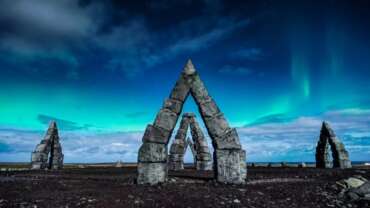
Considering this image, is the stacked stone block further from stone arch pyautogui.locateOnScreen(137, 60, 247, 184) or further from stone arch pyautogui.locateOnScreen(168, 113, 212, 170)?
stone arch pyautogui.locateOnScreen(137, 60, 247, 184)

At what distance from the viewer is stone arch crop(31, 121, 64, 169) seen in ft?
93.8

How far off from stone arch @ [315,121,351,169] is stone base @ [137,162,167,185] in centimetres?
1937

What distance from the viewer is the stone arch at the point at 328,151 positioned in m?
25.9

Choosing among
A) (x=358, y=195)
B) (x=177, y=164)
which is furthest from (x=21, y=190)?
(x=177, y=164)

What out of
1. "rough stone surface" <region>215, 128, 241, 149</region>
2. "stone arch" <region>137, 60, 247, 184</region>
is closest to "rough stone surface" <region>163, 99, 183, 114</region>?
"stone arch" <region>137, 60, 247, 184</region>

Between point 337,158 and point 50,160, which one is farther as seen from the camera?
point 50,160

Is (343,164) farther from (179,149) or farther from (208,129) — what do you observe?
(208,129)

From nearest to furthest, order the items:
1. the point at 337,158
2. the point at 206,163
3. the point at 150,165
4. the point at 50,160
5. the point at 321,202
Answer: the point at 321,202 < the point at 150,165 < the point at 337,158 < the point at 206,163 < the point at 50,160

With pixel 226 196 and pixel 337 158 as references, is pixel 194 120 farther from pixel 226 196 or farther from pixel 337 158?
pixel 226 196

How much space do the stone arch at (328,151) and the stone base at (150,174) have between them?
63.5 ft

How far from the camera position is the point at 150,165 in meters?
12.1

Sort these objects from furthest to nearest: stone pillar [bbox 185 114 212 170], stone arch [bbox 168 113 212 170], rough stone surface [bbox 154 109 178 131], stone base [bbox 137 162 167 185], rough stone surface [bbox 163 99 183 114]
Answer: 1. stone arch [bbox 168 113 212 170]
2. stone pillar [bbox 185 114 212 170]
3. rough stone surface [bbox 163 99 183 114]
4. rough stone surface [bbox 154 109 178 131]
5. stone base [bbox 137 162 167 185]

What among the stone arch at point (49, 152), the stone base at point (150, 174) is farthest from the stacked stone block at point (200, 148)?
the stone base at point (150, 174)

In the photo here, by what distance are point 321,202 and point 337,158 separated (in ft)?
63.3
